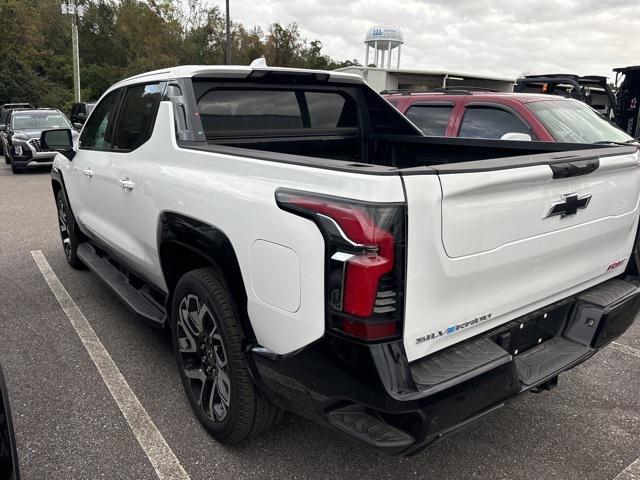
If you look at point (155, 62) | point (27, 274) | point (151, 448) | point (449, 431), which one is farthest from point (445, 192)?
point (155, 62)

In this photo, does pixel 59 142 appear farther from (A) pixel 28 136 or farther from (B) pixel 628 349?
(A) pixel 28 136

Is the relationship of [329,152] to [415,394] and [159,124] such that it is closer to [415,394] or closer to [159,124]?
[159,124]

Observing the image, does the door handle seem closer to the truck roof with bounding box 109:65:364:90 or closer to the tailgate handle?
the truck roof with bounding box 109:65:364:90

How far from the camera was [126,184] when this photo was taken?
10.8ft

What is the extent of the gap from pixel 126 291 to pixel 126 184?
79cm

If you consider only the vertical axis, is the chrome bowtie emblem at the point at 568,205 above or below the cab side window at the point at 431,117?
below

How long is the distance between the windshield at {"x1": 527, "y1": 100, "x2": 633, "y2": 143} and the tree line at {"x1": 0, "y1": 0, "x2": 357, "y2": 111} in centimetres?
3773

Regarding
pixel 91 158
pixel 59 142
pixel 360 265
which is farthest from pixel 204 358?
pixel 59 142

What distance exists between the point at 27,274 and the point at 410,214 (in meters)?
4.86

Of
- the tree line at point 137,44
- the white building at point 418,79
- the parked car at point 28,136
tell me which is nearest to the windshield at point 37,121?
the parked car at point 28,136

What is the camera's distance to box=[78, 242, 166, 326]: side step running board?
317 cm

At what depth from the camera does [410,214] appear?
5.60 feet

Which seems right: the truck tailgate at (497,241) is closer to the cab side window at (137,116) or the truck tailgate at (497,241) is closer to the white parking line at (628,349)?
the white parking line at (628,349)

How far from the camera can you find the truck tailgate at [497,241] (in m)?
1.77
